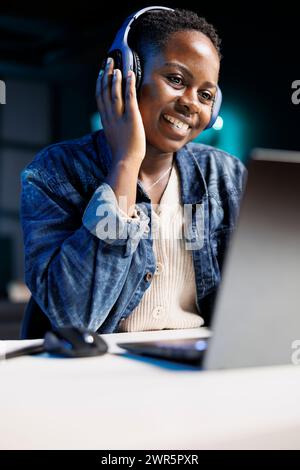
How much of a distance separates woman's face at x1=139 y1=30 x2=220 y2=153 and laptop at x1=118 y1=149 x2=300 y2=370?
29.8 inches

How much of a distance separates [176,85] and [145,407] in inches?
38.7

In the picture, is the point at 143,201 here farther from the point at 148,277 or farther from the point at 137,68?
the point at 137,68

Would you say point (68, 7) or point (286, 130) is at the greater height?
point (68, 7)

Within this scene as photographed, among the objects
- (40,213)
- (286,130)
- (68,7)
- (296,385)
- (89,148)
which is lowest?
(296,385)

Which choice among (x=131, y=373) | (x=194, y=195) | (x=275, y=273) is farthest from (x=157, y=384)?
(x=194, y=195)

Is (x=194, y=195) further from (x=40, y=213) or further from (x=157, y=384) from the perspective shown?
(x=157, y=384)

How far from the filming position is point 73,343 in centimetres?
87

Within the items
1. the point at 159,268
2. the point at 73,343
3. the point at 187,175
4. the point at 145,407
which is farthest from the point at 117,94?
the point at 145,407

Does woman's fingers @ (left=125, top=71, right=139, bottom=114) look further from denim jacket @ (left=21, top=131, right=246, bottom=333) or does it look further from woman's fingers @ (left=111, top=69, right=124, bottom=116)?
denim jacket @ (left=21, top=131, right=246, bottom=333)

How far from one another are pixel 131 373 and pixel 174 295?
685mm

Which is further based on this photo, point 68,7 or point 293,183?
point 68,7

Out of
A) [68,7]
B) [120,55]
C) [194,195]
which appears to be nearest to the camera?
[120,55]

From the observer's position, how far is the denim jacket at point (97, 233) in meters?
1.24

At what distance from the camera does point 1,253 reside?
7020mm
